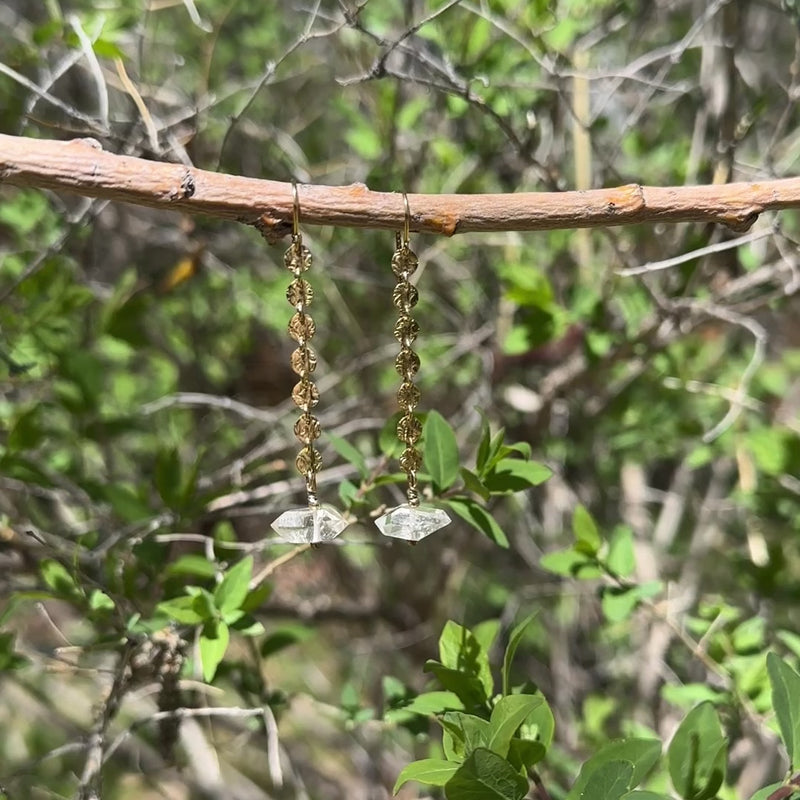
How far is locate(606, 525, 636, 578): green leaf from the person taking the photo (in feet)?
3.06

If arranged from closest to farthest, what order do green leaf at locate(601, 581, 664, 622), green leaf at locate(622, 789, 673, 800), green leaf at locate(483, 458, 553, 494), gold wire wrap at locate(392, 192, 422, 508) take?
green leaf at locate(622, 789, 673, 800) → gold wire wrap at locate(392, 192, 422, 508) → green leaf at locate(483, 458, 553, 494) → green leaf at locate(601, 581, 664, 622)

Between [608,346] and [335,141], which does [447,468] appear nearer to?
[608,346]

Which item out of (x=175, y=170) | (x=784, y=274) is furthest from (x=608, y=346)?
(x=175, y=170)

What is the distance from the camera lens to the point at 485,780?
1.95ft

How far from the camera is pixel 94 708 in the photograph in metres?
0.89

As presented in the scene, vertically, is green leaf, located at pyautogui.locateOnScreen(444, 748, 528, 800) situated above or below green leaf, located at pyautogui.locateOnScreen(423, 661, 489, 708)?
above

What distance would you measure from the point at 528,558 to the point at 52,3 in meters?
1.10

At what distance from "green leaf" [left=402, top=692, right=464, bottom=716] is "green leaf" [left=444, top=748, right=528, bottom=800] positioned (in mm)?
119

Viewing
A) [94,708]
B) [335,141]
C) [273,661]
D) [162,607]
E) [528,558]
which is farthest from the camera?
[273,661]

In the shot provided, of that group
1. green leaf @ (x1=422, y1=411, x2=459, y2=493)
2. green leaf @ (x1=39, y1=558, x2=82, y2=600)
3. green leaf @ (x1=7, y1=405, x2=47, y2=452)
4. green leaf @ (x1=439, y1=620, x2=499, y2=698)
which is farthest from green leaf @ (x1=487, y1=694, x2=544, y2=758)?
green leaf @ (x1=7, y1=405, x2=47, y2=452)

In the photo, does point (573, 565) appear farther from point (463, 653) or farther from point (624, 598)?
point (463, 653)

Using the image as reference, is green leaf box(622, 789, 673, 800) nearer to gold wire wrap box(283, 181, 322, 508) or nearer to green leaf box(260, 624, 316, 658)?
gold wire wrap box(283, 181, 322, 508)

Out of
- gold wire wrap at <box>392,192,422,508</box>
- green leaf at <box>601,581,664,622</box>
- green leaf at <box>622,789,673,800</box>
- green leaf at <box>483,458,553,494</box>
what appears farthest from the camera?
green leaf at <box>601,581,664,622</box>

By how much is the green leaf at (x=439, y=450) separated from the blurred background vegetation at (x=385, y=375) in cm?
4
